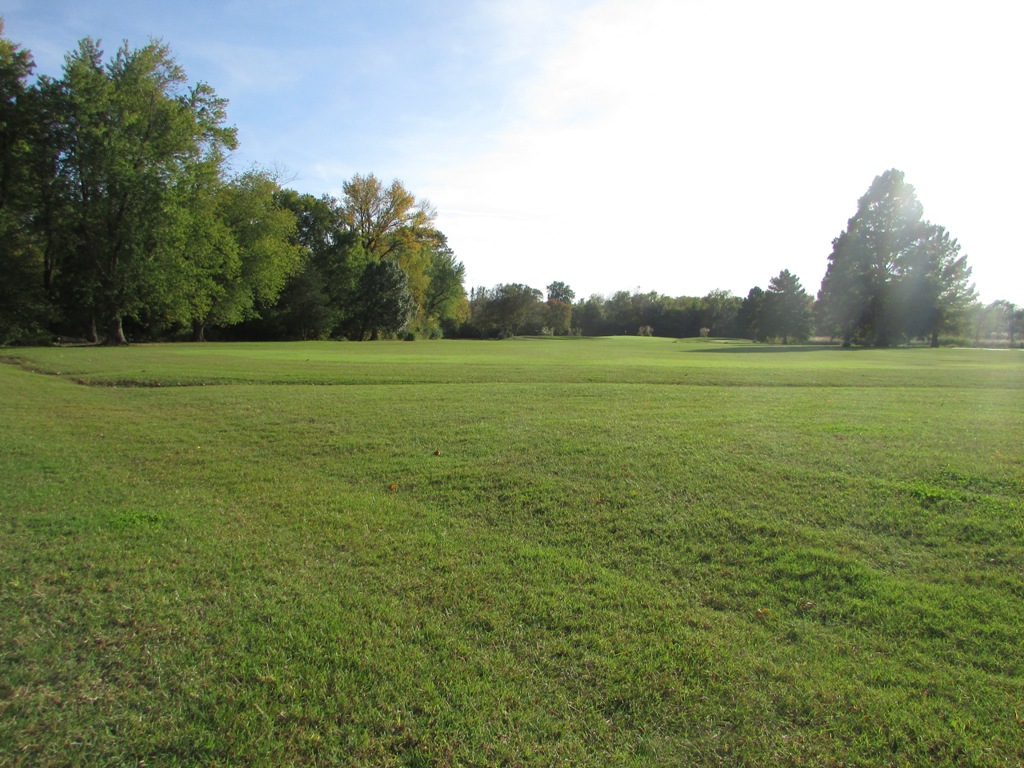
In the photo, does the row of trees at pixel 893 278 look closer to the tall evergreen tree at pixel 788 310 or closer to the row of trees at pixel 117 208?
the tall evergreen tree at pixel 788 310

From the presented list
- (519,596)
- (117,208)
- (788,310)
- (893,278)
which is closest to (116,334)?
(117,208)

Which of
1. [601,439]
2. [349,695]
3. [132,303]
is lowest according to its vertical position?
[349,695]

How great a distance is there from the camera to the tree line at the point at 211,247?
32875mm

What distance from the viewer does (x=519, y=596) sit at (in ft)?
14.0

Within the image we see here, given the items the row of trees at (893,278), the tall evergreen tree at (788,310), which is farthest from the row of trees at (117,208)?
the tall evergreen tree at (788,310)

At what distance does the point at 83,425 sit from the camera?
33.2ft

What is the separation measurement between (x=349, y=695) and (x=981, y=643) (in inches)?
157

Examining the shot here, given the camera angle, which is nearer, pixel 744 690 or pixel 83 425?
pixel 744 690

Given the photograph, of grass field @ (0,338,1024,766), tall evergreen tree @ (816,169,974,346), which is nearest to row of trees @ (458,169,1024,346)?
tall evergreen tree @ (816,169,974,346)

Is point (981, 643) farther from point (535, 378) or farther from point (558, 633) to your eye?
point (535, 378)

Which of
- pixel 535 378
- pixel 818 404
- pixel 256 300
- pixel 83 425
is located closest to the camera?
pixel 83 425

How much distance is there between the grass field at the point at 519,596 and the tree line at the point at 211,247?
30.7 m

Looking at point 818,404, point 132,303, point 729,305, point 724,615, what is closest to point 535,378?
point 818,404

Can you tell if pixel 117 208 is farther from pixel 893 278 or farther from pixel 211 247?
pixel 893 278
